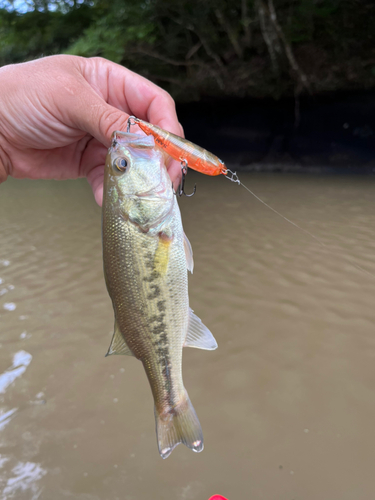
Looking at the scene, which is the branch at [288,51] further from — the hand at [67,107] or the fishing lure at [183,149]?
the fishing lure at [183,149]

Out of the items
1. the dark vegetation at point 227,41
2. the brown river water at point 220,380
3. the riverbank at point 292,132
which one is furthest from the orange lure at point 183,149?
the riverbank at point 292,132

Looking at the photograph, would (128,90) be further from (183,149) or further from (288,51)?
(288,51)

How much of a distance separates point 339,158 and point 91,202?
8.15m

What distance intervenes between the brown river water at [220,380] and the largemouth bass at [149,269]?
854mm

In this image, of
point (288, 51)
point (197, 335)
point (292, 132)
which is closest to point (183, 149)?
point (197, 335)

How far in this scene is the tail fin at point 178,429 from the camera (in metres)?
1.47

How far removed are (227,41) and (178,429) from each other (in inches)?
484

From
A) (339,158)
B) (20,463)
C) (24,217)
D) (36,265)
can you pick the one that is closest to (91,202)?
(24,217)

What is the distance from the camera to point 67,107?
1.88 meters

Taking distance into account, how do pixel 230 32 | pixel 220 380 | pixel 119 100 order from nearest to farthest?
pixel 119 100 → pixel 220 380 → pixel 230 32

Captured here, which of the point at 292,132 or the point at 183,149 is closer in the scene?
the point at 183,149

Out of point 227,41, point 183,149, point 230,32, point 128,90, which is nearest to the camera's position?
point 183,149

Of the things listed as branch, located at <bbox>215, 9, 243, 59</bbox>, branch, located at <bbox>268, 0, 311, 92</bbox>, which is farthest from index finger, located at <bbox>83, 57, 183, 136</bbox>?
branch, located at <bbox>215, 9, 243, 59</bbox>

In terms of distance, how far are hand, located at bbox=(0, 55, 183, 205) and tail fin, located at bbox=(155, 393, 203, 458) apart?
1151 mm
